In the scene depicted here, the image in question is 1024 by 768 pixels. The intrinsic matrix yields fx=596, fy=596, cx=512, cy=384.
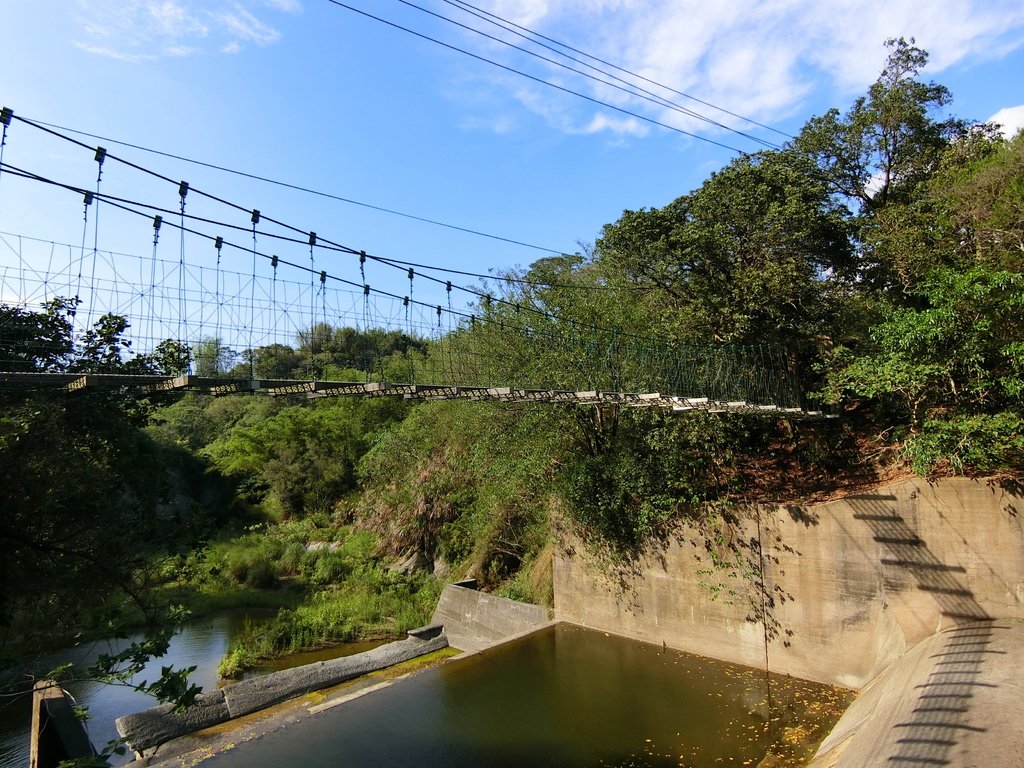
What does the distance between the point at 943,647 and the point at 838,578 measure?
1345mm

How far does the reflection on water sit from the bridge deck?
3.09 meters

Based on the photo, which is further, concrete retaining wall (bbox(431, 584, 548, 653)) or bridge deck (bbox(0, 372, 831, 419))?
concrete retaining wall (bbox(431, 584, 548, 653))

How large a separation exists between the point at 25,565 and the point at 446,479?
958cm

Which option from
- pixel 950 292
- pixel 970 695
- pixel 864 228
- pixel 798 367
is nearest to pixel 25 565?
pixel 970 695

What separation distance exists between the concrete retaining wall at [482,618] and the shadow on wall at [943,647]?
5.17 m

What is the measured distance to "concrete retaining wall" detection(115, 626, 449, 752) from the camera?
21.4ft

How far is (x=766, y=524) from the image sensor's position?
24.1 feet

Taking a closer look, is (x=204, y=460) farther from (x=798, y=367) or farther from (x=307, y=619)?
(x=798, y=367)

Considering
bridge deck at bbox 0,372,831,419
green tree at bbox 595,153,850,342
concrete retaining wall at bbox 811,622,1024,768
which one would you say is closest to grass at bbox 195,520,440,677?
bridge deck at bbox 0,372,831,419

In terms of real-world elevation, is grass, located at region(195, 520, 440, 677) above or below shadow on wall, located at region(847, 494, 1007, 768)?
below

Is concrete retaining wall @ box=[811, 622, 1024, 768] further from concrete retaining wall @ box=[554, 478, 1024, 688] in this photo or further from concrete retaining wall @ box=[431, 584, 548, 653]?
concrete retaining wall @ box=[431, 584, 548, 653]

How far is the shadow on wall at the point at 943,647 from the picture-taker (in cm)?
384

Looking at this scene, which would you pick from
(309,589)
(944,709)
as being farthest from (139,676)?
(944,709)

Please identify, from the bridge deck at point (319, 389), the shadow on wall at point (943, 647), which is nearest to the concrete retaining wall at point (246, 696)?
the bridge deck at point (319, 389)
